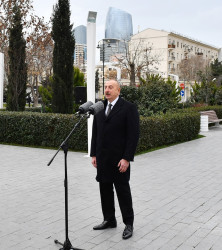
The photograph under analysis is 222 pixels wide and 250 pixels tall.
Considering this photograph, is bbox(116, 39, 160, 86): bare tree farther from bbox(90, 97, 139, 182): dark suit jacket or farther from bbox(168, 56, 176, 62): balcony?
bbox(90, 97, 139, 182): dark suit jacket

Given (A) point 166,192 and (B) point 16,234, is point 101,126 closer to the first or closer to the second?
(B) point 16,234

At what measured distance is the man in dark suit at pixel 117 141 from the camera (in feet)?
13.4

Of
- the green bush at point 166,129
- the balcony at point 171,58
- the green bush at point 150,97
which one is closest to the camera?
the green bush at point 166,129

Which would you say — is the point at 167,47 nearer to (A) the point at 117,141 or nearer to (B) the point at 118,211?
(B) the point at 118,211

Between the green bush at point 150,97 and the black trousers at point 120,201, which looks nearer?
the black trousers at point 120,201

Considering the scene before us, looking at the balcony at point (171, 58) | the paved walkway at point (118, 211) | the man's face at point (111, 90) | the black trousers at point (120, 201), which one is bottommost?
the paved walkway at point (118, 211)

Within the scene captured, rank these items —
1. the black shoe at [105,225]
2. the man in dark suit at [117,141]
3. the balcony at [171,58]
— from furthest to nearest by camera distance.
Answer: the balcony at [171,58]
the black shoe at [105,225]
the man in dark suit at [117,141]

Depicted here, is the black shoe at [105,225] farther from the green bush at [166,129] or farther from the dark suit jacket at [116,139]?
the green bush at [166,129]

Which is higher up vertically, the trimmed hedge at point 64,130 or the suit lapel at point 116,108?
the suit lapel at point 116,108

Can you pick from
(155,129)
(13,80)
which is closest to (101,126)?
(155,129)

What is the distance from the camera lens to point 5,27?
25.2 metres

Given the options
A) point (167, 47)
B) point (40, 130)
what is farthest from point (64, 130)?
point (167, 47)

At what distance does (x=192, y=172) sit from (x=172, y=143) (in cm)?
465

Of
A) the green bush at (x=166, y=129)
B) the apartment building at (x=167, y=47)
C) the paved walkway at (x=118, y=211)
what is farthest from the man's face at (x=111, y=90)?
the apartment building at (x=167, y=47)
